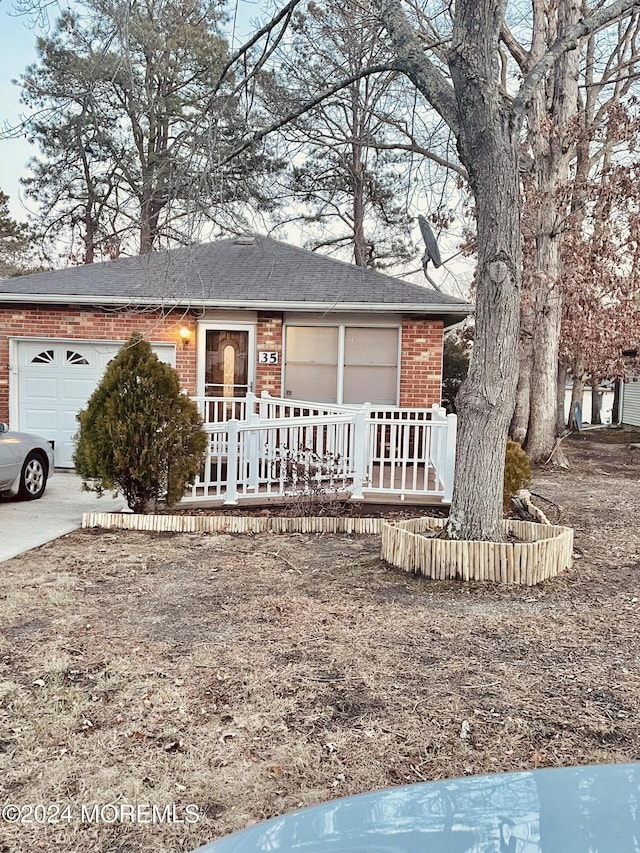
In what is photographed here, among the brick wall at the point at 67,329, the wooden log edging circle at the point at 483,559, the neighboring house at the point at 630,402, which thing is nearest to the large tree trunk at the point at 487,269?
the wooden log edging circle at the point at 483,559

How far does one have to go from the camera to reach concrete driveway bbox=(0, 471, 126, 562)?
661 centimetres

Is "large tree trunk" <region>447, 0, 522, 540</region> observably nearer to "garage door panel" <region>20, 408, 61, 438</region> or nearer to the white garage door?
the white garage door

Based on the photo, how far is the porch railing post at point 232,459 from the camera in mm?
7773

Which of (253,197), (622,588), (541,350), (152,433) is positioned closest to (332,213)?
(541,350)

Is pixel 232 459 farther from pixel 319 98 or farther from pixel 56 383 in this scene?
pixel 56 383

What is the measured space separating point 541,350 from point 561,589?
9.87 m

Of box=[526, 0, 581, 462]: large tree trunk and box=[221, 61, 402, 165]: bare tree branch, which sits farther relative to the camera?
box=[526, 0, 581, 462]: large tree trunk

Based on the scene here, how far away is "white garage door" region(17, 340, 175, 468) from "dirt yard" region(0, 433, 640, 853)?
5716 millimetres

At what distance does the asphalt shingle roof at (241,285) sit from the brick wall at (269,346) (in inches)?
17.7

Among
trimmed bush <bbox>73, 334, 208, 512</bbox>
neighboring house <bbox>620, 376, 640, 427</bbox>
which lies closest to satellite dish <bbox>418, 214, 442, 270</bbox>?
trimmed bush <bbox>73, 334, 208, 512</bbox>

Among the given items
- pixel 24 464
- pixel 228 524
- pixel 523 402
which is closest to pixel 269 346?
pixel 24 464

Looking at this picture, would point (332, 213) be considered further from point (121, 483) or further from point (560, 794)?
point (560, 794)

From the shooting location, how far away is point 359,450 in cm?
789

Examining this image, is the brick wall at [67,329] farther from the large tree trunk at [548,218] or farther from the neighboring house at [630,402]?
the neighboring house at [630,402]
